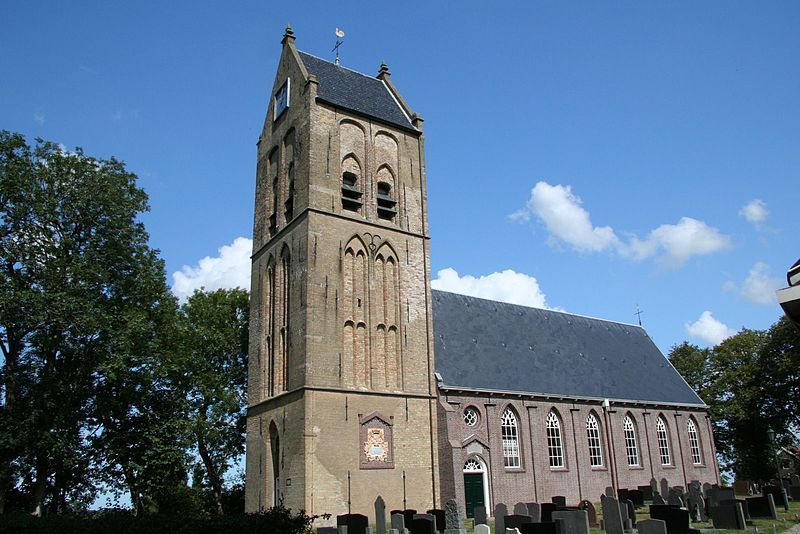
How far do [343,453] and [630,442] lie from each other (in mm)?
18033

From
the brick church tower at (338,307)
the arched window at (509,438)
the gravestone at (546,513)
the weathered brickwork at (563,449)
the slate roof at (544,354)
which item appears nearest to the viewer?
the gravestone at (546,513)

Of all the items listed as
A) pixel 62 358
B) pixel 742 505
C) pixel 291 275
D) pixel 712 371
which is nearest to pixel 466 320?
pixel 291 275

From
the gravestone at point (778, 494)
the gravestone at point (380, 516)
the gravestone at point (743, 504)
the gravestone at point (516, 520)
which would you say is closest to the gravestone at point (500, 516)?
the gravestone at point (516, 520)

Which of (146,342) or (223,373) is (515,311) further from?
(146,342)

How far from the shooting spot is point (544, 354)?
1351 inches

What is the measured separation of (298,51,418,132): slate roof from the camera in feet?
92.4

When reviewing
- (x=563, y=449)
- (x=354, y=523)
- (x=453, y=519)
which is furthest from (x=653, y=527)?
(x=563, y=449)

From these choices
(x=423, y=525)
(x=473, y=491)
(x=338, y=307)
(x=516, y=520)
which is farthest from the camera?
(x=473, y=491)

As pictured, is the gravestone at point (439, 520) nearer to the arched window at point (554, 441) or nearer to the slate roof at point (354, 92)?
the arched window at point (554, 441)

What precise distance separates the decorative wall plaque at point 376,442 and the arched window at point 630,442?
1554 cm

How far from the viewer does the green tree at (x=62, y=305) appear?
981 inches

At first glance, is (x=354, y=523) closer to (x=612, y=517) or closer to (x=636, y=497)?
(x=612, y=517)

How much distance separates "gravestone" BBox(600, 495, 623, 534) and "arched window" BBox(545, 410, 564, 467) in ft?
42.5

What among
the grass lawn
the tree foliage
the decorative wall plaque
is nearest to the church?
the decorative wall plaque
